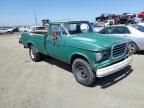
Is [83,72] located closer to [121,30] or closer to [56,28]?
[56,28]

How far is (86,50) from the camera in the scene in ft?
18.0

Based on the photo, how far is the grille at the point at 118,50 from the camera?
5.61 m

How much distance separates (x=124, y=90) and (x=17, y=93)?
3063mm

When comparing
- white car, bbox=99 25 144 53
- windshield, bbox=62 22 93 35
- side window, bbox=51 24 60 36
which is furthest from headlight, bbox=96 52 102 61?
white car, bbox=99 25 144 53

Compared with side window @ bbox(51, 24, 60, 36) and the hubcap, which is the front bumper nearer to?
the hubcap

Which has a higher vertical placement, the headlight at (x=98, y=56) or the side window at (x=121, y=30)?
the side window at (x=121, y=30)

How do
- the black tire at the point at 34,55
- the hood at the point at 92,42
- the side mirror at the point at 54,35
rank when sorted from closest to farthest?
1. the hood at the point at 92,42
2. the side mirror at the point at 54,35
3. the black tire at the point at 34,55

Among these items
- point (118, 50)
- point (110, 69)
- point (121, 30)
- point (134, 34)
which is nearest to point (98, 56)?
point (110, 69)

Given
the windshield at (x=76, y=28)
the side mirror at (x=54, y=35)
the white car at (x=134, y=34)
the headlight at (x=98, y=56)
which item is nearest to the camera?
the headlight at (x=98, y=56)

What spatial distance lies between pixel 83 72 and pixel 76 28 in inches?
75.3

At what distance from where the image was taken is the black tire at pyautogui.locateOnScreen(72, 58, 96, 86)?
5.59 metres

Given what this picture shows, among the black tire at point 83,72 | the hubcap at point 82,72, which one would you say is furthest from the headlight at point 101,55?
the hubcap at point 82,72

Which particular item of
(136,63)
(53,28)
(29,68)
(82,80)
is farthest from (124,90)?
(29,68)

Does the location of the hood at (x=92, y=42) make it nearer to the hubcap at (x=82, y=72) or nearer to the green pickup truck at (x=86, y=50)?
the green pickup truck at (x=86, y=50)
